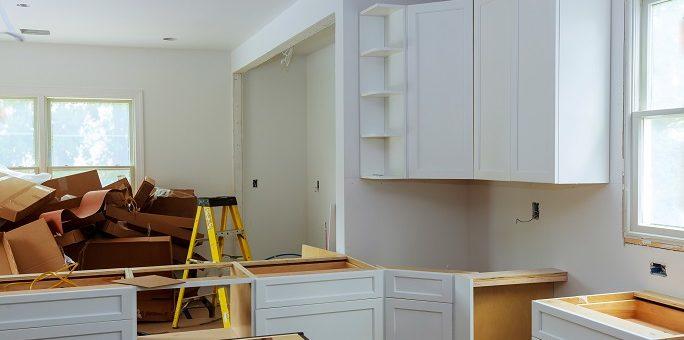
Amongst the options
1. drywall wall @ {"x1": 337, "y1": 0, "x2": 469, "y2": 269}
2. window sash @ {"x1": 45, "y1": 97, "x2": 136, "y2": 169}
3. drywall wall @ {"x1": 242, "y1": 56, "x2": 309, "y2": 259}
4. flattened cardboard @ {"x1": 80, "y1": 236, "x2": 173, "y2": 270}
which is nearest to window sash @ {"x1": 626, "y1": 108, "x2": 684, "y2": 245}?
drywall wall @ {"x1": 337, "y1": 0, "x2": 469, "y2": 269}

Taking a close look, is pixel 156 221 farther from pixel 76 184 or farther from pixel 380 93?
pixel 380 93

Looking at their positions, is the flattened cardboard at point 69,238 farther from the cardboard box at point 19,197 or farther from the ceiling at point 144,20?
the ceiling at point 144,20

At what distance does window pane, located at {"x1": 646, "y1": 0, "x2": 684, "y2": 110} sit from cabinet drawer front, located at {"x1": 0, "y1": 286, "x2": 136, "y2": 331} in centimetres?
282

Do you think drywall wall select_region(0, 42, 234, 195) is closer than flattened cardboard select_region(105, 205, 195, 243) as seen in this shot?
No

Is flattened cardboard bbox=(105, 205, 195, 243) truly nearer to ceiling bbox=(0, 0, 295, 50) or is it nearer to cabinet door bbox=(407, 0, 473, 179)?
ceiling bbox=(0, 0, 295, 50)

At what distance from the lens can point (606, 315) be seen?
2.90m

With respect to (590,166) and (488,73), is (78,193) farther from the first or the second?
(590,166)

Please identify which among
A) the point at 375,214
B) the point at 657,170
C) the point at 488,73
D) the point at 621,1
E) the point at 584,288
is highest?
the point at 621,1

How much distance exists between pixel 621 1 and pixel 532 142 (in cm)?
84

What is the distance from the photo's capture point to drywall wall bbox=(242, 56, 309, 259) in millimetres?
7562

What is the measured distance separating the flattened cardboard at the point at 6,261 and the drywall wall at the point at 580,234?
3.28 m

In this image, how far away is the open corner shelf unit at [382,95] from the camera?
426 cm

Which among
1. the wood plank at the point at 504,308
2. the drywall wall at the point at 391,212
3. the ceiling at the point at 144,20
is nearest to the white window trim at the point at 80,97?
the ceiling at the point at 144,20

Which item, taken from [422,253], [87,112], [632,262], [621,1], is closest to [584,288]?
[632,262]
